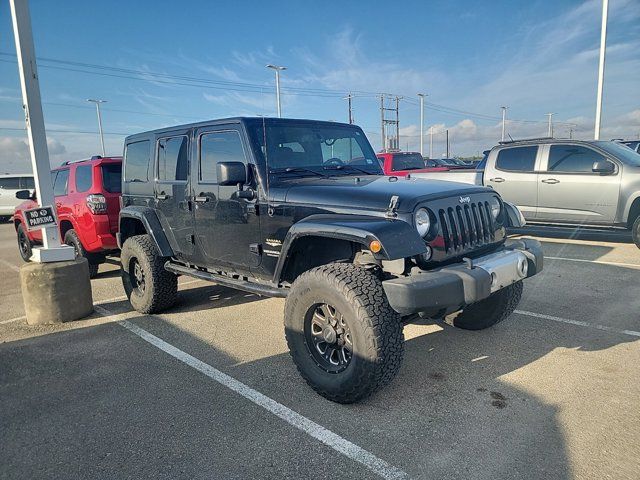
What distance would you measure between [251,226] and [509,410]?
7.87 ft

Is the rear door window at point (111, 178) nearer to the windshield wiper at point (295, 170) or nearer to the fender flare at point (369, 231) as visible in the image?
the windshield wiper at point (295, 170)

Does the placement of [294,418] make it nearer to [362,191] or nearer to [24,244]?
[362,191]

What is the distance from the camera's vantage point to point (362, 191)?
11.2ft

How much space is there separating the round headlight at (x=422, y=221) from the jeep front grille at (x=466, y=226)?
0.39 feet

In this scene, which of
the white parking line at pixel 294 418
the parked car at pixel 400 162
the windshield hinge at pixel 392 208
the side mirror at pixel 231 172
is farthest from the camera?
the parked car at pixel 400 162

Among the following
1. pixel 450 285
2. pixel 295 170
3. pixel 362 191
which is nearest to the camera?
pixel 450 285

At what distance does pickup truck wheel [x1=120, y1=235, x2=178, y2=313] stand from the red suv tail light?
57.6 inches

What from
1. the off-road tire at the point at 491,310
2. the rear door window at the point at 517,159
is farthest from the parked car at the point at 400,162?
the off-road tire at the point at 491,310

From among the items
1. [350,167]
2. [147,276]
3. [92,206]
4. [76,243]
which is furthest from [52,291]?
[350,167]

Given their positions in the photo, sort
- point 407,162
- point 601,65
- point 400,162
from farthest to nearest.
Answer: point 601,65 → point 407,162 → point 400,162

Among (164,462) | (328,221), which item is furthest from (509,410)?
(164,462)

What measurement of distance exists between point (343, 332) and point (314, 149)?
189 centimetres

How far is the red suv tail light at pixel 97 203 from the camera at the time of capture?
Answer: 6.61 m

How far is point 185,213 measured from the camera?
4.76 meters
